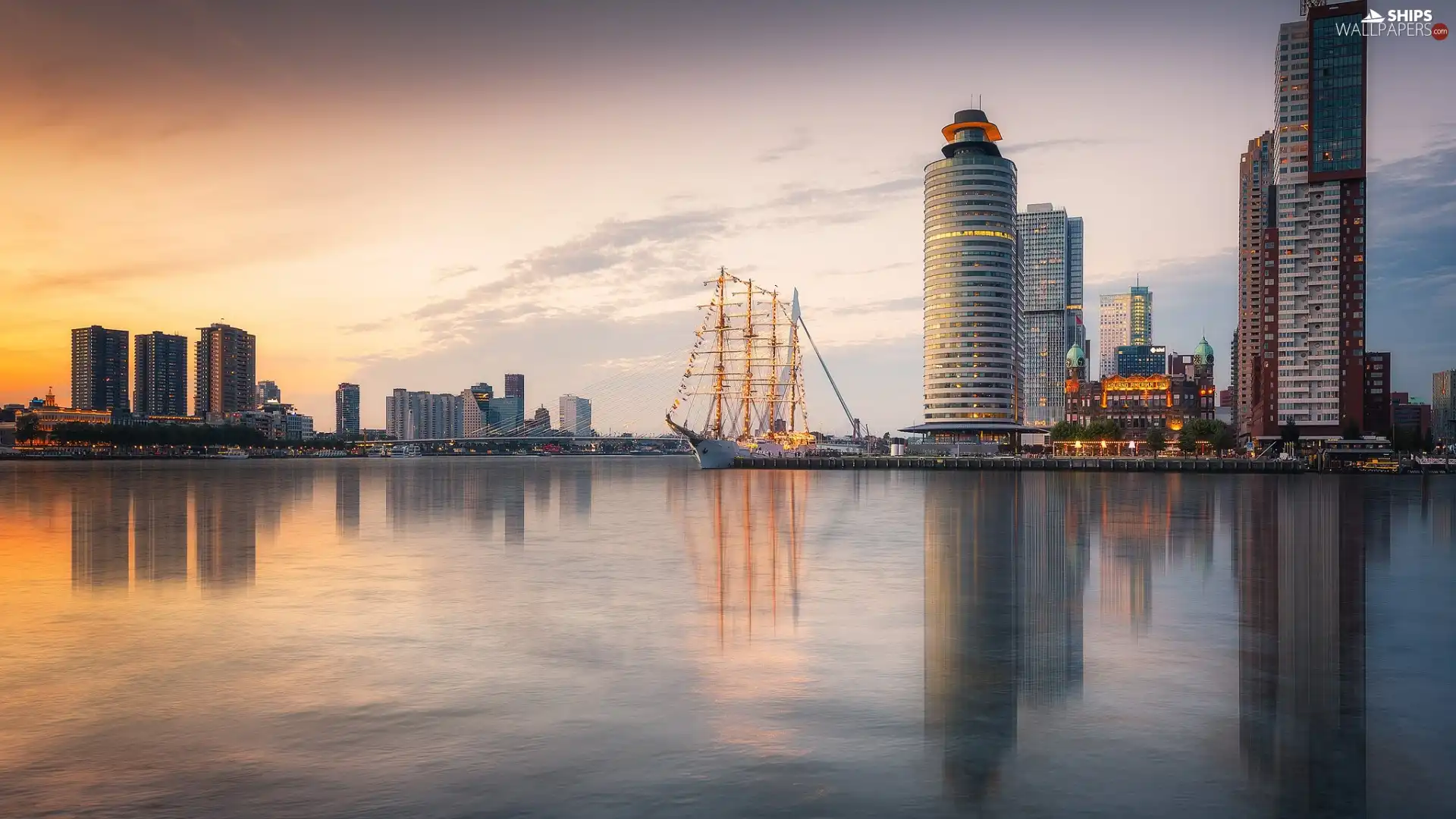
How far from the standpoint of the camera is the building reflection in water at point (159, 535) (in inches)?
1175

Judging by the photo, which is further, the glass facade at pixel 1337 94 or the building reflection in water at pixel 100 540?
the glass facade at pixel 1337 94

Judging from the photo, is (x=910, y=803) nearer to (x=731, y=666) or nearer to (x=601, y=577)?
(x=731, y=666)

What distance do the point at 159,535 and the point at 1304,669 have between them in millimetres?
41483

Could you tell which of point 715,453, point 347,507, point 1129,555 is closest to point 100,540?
point 347,507

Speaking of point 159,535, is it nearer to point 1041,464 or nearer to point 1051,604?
point 1051,604

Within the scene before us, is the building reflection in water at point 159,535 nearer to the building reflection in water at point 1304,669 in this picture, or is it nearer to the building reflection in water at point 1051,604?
the building reflection in water at point 1051,604

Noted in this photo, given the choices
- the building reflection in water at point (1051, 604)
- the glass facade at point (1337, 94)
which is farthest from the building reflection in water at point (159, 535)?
the glass facade at point (1337, 94)

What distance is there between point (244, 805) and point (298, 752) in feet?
6.04

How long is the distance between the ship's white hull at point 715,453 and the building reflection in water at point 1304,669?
398 ft

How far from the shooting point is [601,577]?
95.7 feet

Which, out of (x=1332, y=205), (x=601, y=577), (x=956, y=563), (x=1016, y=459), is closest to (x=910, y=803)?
(x=601, y=577)

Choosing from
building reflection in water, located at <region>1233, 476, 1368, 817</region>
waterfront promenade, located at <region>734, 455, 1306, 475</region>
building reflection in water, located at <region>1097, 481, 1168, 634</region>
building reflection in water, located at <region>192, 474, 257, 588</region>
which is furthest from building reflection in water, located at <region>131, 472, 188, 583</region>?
waterfront promenade, located at <region>734, 455, 1306, 475</region>

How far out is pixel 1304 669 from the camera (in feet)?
56.9

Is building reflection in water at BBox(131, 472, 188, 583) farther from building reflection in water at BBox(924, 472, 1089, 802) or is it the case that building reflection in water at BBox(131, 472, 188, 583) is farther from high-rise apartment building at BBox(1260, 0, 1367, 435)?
high-rise apartment building at BBox(1260, 0, 1367, 435)
